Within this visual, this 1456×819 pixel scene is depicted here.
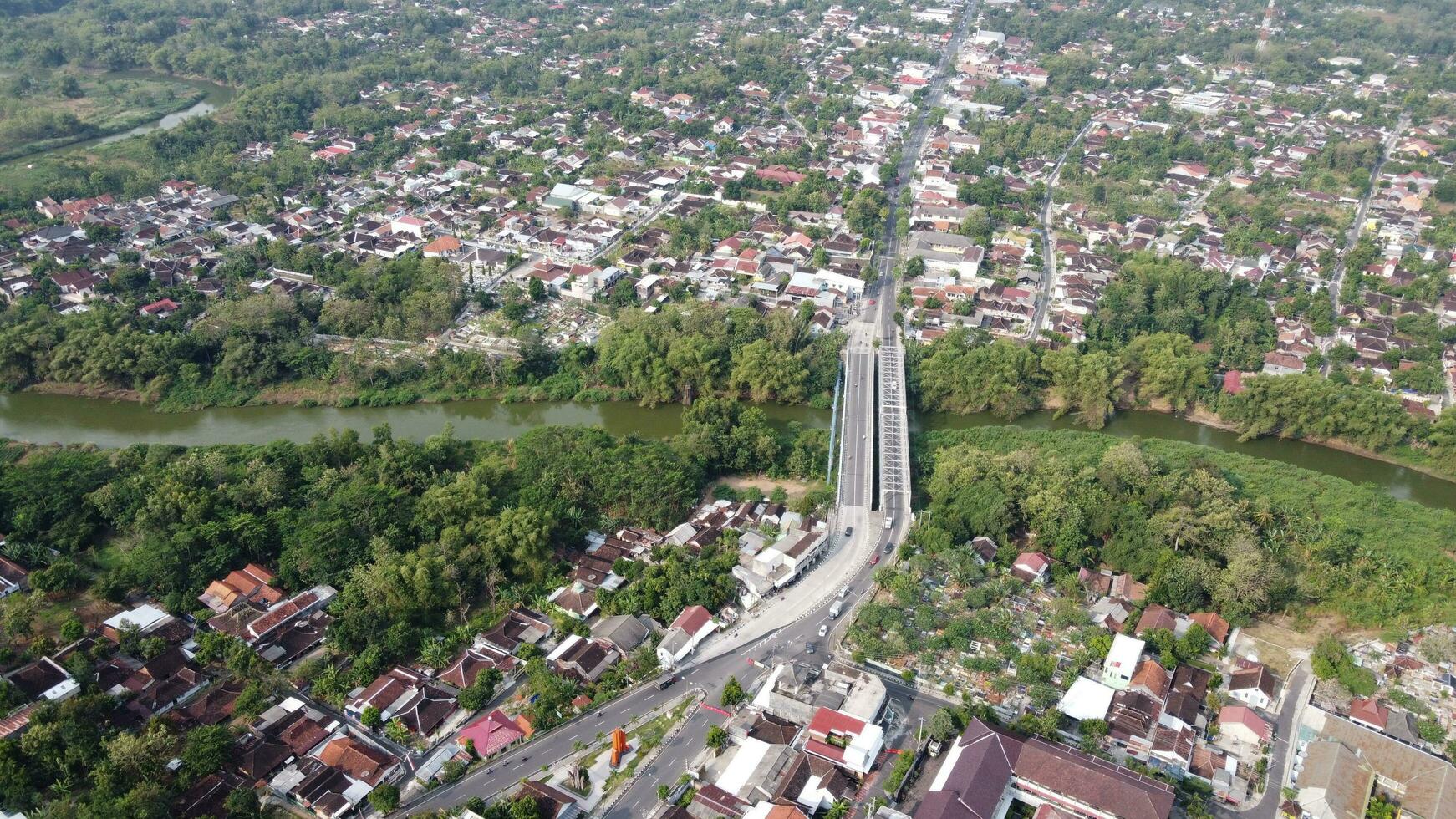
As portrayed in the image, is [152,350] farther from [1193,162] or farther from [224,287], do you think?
[1193,162]

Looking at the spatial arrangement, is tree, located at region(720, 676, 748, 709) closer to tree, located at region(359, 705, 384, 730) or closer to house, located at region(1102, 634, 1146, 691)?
tree, located at region(359, 705, 384, 730)

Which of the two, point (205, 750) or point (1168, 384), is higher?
point (1168, 384)

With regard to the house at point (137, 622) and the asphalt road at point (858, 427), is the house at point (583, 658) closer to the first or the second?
the asphalt road at point (858, 427)

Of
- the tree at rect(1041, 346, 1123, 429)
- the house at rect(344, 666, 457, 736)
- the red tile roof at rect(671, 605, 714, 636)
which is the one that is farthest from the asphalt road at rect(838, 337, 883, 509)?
the house at rect(344, 666, 457, 736)

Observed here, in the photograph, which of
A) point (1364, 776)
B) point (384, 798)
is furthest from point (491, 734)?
point (1364, 776)

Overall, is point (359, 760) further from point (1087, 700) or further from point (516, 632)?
point (1087, 700)

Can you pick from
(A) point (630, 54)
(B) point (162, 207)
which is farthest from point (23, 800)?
(A) point (630, 54)
